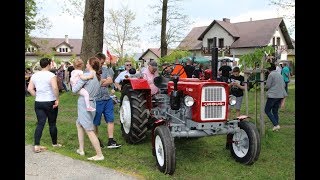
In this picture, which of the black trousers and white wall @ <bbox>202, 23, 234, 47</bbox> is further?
white wall @ <bbox>202, 23, 234, 47</bbox>

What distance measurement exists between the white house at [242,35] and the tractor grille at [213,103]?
38.3m

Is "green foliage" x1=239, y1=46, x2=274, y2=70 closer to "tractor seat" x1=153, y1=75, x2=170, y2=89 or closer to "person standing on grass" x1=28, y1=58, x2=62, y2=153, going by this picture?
"tractor seat" x1=153, y1=75, x2=170, y2=89

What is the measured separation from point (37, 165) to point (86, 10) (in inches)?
290

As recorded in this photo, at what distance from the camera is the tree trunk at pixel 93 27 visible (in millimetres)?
12125

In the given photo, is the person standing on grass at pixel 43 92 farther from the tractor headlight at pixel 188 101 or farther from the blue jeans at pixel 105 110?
the tractor headlight at pixel 188 101

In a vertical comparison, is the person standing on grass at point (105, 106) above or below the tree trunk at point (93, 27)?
below

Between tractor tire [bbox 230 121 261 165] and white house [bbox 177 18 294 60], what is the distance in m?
38.0

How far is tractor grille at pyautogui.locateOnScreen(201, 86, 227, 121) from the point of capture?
579 centimetres

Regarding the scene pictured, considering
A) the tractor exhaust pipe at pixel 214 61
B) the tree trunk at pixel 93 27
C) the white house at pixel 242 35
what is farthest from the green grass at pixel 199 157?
the white house at pixel 242 35

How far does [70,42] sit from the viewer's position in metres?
75.6

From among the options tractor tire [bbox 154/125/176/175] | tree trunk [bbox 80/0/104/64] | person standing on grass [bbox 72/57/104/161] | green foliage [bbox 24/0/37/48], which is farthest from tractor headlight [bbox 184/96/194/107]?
green foliage [bbox 24/0/37/48]

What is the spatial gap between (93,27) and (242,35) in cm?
3684

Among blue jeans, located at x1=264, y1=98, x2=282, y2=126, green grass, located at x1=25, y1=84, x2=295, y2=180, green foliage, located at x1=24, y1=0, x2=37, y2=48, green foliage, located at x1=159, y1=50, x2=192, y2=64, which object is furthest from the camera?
green foliage, located at x1=24, y1=0, x2=37, y2=48
